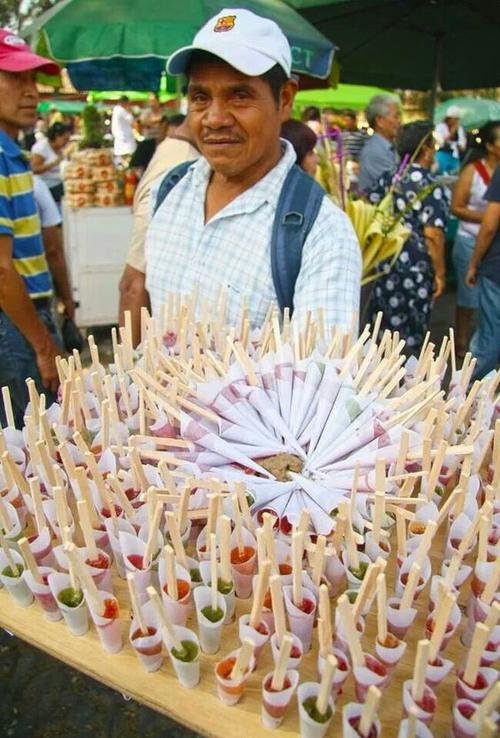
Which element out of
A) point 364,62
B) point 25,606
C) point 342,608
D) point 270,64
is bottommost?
point 25,606

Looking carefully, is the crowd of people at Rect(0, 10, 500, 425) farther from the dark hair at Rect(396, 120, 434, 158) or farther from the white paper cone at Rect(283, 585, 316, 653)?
the white paper cone at Rect(283, 585, 316, 653)

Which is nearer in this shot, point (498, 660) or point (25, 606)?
point (498, 660)

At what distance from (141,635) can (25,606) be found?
22cm

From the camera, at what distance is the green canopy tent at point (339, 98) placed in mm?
11633

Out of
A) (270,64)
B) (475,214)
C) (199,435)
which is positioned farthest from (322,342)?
(475,214)

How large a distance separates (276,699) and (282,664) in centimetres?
5

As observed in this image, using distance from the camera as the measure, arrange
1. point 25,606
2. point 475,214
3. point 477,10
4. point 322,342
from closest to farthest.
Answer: point 25,606, point 322,342, point 475,214, point 477,10

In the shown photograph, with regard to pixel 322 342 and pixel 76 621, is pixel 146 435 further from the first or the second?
pixel 322 342

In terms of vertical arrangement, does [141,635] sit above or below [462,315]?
above

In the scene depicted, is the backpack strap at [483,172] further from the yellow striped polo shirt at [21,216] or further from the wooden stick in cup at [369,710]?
the wooden stick in cup at [369,710]

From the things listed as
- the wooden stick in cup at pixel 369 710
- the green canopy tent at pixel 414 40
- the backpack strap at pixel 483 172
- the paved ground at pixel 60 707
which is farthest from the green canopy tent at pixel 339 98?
the wooden stick in cup at pixel 369 710

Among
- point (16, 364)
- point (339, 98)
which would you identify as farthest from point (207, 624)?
point (339, 98)

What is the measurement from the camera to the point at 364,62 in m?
7.17

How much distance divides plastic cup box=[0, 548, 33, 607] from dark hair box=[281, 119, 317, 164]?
296cm
